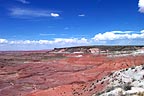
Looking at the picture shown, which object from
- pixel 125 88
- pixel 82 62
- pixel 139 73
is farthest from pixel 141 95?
pixel 82 62

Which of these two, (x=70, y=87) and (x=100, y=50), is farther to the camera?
(x=100, y=50)

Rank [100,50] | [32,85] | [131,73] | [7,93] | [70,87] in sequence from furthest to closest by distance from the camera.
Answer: [100,50]
[32,85]
[7,93]
[70,87]
[131,73]

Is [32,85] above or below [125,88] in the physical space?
below

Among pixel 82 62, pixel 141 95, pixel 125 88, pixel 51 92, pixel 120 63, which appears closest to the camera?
pixel 141 95

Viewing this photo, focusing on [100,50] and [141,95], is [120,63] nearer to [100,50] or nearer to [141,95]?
[141,95]

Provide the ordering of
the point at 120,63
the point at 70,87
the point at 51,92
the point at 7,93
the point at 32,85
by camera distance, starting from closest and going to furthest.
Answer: the point at 51,92 → the point at 70,87 → the point at 7,93 → the point at 32,85 → the point at 120,63

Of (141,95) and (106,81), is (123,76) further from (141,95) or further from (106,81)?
(141,95)

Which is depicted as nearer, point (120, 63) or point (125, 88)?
point (125, 88)

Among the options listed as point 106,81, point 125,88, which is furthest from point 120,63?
point 125,88

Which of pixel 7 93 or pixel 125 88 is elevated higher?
pixel 125 88
